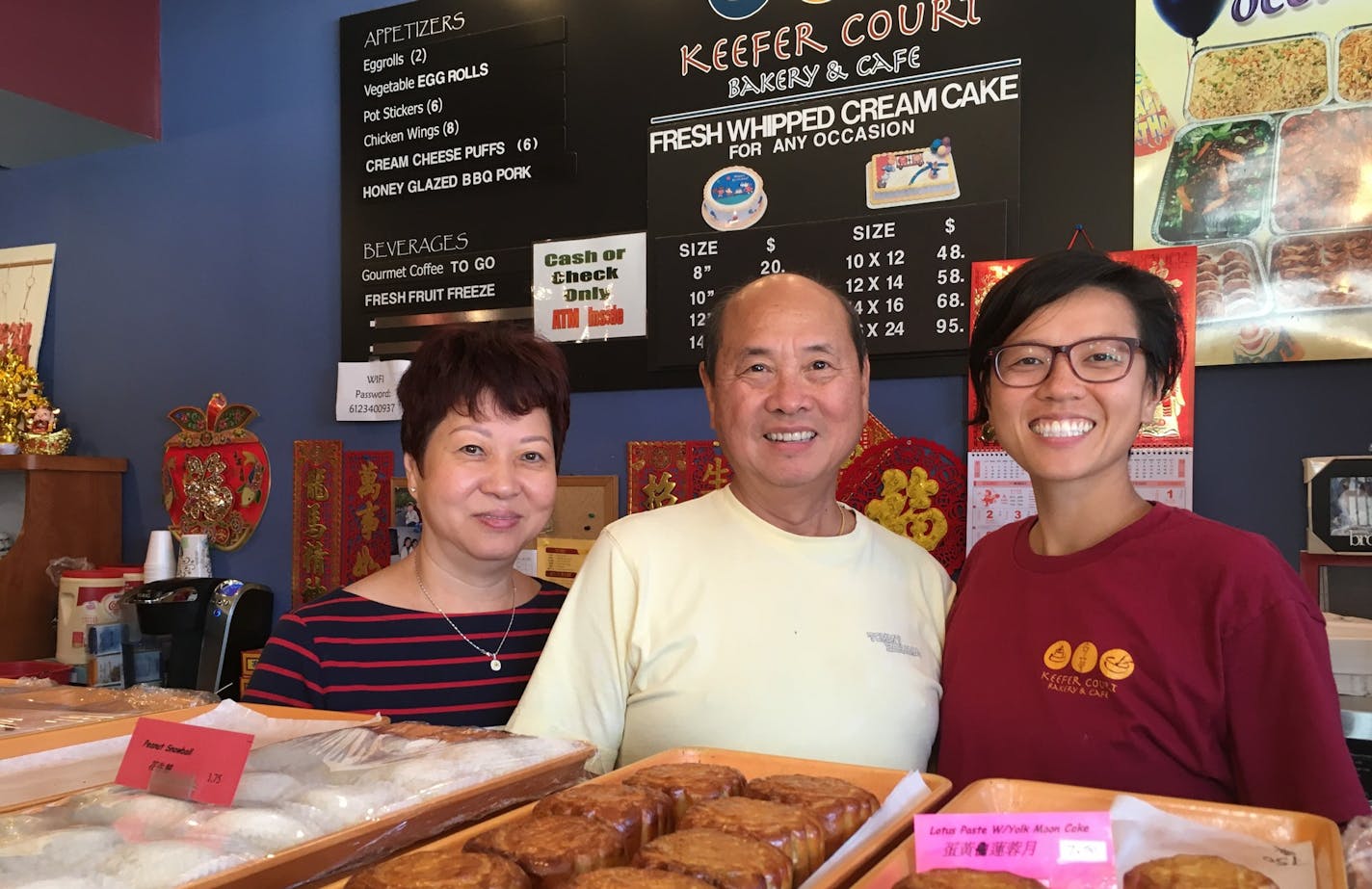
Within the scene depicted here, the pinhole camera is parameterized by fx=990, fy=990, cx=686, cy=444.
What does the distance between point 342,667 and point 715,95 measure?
177cm

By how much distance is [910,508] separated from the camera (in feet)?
7.72

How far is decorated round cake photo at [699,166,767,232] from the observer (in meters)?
2.55

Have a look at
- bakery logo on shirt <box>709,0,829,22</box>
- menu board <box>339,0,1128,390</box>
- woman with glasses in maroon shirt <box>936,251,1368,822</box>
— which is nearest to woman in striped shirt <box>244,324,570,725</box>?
woman with glasses in maroon shirt <box>936,251,1368,822</box>

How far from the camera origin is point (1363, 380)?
199cm

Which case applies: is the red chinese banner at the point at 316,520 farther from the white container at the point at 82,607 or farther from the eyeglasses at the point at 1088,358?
the eyeglasses at the point at 1088,358

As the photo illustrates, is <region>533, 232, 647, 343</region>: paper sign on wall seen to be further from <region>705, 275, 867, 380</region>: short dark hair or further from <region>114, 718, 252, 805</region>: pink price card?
<region>114, 718, 252, 805</region>: pink price card

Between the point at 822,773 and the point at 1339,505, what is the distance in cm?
159

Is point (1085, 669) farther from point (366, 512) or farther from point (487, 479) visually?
point (366, 512)

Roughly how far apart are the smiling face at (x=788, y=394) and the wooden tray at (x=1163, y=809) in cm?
74

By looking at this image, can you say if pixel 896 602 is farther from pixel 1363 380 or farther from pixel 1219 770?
pixel 1363 380

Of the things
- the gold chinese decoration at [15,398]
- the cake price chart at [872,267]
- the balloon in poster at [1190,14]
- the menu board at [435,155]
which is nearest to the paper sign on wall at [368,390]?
the menu board at [435,155]

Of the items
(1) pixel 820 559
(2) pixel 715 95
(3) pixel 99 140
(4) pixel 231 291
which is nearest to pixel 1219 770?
(1) pixel 820 559

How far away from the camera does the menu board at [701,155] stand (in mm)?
2289

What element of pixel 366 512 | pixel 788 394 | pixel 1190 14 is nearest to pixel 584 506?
pixel 366 512
